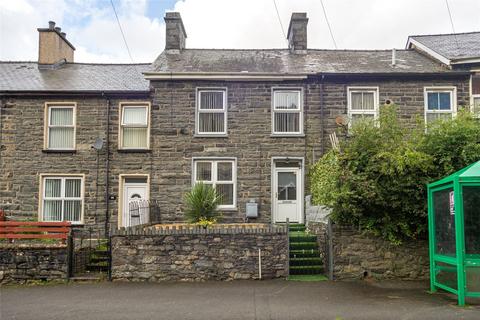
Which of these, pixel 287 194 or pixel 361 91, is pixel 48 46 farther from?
pixel 361 91

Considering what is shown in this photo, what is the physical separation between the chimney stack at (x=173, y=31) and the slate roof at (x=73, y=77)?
175cm

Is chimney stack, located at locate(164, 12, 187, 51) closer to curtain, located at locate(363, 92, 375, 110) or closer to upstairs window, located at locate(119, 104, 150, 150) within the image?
upstairs window, located at locate(119, 104, 150, 150)

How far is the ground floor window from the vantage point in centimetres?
1636

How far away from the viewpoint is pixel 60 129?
16.7 m

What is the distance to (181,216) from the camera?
15.8m

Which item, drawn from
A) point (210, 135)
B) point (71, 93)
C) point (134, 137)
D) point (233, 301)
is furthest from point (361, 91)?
point (71, 93)

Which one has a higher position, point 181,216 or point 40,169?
point 40,169

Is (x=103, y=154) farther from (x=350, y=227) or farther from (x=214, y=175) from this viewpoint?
(x=350, y=227)

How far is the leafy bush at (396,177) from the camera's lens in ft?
35.2

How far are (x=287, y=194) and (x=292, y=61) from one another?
16.9ft

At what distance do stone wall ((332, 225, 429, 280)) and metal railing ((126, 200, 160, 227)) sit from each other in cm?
686

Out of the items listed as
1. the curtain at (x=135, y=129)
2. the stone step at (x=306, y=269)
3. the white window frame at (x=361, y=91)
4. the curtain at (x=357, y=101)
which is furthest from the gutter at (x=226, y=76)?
the stone step at (x=306, y=269)

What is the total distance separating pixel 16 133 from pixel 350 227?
478 inches

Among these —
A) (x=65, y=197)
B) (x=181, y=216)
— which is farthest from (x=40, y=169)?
(x=181, y=216)
